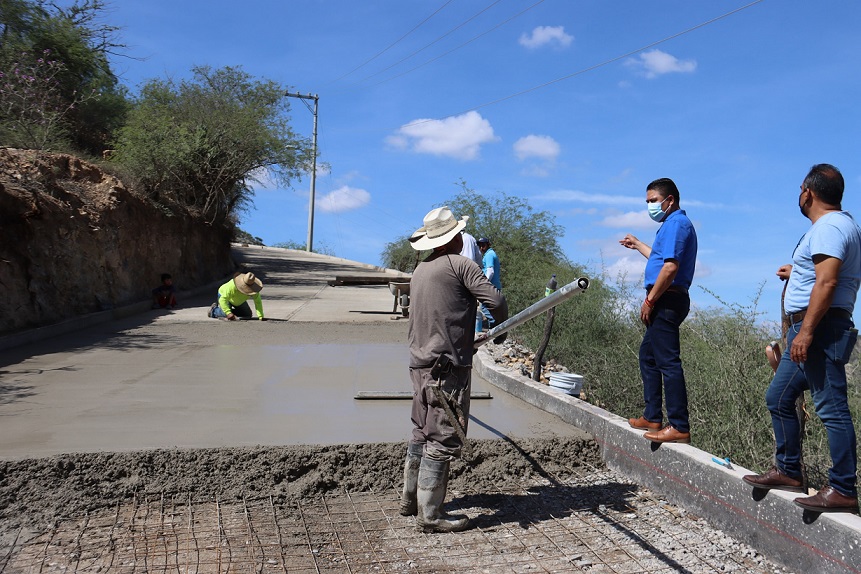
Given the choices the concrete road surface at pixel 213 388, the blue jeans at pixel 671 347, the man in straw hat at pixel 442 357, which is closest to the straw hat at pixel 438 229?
the man in straw hat at pixel 442 357

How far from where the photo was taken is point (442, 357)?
424cm

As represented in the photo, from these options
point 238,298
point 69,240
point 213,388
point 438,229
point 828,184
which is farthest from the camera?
point 238,298

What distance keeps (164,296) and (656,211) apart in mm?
12503

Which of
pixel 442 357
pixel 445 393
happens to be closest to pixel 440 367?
pixel 442 357

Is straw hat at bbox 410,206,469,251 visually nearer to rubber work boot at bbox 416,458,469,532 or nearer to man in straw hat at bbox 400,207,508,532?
man in straw hat at bbox 400,207,508,532

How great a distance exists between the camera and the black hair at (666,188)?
4.90 metres

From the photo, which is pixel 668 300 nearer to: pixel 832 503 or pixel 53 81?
pixel 832 503

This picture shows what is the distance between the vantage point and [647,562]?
397 cm

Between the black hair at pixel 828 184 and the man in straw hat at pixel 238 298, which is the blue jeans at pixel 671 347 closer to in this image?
the black hair at pixel 828 184

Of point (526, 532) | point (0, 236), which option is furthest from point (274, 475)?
point (0, 236)

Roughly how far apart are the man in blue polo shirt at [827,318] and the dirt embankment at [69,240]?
978 centimetres

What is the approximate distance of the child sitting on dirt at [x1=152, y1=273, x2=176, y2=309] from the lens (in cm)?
1507

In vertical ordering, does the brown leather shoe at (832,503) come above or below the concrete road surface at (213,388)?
above

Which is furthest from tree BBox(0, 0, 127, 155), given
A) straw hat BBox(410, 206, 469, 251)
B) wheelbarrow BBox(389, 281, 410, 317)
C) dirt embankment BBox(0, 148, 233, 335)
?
straw hat BBox(410, 206, 469, 251)
